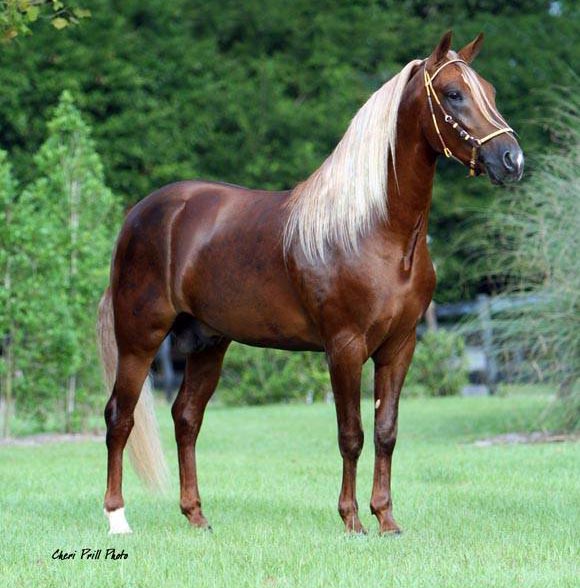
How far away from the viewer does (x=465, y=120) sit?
5.44 meters

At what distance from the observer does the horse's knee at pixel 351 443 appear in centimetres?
569

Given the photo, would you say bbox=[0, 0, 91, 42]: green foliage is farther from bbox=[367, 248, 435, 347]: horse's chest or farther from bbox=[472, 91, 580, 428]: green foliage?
bbox=[472, 91, 580, 428]: green foliage

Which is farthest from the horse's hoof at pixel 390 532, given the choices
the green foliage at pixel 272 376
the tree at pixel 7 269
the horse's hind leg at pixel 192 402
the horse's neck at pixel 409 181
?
the green foliage at pixel 272 376

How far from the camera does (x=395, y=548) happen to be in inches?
207

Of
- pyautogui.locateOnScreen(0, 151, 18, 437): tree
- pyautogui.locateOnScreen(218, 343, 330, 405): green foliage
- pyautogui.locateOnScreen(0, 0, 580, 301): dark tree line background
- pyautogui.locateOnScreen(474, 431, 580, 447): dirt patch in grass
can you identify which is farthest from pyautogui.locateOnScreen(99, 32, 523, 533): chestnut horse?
pyautogui.locateOnScreen(0, 0, 580, 301): dark tree line background

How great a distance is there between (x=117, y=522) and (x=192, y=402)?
82 centimetres

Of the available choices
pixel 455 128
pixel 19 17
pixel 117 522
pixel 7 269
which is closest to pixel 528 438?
pixel 7 269

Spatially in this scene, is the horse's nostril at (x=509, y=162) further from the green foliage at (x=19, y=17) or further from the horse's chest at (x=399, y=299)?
the green foliage at (x=19, y=17)

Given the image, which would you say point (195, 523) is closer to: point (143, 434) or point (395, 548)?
point (143, 434)

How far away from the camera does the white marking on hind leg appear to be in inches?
235

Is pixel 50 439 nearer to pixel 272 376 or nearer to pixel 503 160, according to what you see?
pixel 272 376

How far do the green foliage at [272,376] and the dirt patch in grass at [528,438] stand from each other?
5.35 meters

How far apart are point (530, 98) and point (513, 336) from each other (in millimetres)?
13001

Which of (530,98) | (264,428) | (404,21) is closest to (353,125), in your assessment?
(264,428)
